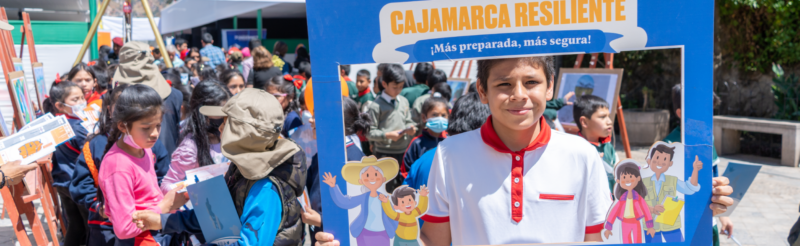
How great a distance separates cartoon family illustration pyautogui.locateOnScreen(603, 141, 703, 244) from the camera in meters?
1.49

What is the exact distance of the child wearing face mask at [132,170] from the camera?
226cm

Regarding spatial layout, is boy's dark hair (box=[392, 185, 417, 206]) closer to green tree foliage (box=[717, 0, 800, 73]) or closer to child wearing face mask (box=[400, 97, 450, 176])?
child wearing face mask (box=[400, 97, 450, 176])

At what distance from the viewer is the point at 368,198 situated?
1556 mm

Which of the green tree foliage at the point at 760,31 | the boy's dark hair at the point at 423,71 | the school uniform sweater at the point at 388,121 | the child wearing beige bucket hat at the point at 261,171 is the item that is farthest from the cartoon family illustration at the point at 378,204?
the green tree foliage at the point at 760,31

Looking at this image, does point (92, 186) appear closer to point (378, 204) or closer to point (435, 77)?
point (378, 204)

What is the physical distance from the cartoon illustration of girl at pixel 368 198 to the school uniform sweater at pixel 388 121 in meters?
3.17

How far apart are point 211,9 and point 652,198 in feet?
30.7

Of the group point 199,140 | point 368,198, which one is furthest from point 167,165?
point 368,198

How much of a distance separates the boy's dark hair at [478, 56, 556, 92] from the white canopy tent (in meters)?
7.61

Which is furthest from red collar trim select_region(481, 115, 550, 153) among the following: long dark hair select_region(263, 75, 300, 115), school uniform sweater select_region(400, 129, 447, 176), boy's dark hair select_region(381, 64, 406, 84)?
boy's dark hair select_region(381, 64, 406, 84)

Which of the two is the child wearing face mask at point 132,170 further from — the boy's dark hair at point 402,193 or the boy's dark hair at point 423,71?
the boy's dark hair at point 423,71

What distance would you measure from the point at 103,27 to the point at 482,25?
1846 cm

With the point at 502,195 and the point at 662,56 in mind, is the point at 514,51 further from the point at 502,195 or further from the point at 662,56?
the point at 662,56

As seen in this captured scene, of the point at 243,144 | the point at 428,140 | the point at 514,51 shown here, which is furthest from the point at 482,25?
the point at 428,140
